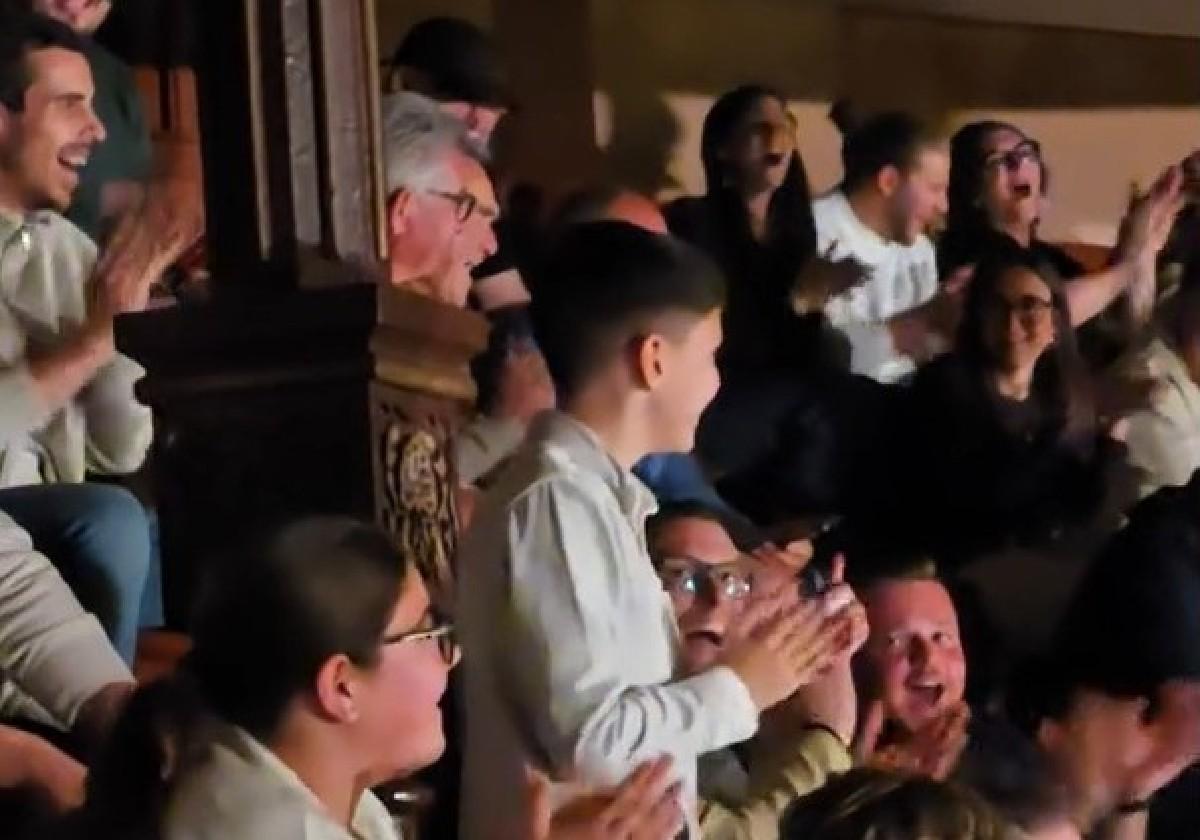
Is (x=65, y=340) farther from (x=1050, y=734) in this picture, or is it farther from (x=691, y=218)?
(x=691, y=218)

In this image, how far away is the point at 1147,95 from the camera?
16.5 feet

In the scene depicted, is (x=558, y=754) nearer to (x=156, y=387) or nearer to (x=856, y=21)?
(x=156, y=387)

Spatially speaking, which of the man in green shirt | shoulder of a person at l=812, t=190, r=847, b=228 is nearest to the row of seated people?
shoulder of a person at l=812, t=190, r=847, b=228

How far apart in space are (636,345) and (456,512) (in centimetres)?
23

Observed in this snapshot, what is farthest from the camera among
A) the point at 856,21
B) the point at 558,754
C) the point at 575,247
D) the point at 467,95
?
the point at 856,21

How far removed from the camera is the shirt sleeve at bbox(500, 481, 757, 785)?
169 centimetres

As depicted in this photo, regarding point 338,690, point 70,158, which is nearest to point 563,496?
point 338,690

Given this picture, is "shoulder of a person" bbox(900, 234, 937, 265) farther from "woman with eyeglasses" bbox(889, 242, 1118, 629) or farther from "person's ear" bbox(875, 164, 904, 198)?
"woman with eyeglasses" bbox(889, 242, 1118, 629)

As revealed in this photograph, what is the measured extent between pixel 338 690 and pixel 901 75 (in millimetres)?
3578

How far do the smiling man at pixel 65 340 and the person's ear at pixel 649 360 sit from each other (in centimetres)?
47

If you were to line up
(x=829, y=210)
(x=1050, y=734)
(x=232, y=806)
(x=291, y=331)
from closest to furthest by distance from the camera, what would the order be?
(x=232, y=806) < (x=291, y=331) < (x=1050, y=734) < (x=829, y=210)

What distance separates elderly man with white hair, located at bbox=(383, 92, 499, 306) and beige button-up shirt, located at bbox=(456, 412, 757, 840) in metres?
0.48

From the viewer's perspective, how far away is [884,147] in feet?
11.8

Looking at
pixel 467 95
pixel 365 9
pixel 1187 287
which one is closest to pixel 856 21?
pixel 1187 287
